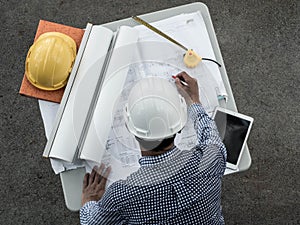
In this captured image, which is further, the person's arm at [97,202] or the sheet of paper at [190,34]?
the sheet of paper at [190,34]

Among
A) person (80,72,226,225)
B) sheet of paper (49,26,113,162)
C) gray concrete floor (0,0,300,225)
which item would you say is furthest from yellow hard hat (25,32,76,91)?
gray concrete floor (0,0,300,225)

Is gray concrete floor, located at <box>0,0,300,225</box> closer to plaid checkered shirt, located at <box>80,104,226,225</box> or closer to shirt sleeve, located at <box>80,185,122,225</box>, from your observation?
shirt sleeve, located at <box>80,185,122,225</box>

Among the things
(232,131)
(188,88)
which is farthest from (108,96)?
(232,131)

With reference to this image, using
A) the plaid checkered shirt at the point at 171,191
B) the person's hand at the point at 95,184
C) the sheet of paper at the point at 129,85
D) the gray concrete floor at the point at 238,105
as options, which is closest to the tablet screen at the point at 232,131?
the sheet of paper at the point at 129,85

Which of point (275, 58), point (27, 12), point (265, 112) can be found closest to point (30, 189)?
point (27, 12)

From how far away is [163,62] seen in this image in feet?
3.44

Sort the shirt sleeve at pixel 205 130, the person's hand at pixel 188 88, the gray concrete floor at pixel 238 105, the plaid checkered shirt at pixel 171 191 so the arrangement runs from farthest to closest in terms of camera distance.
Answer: the gray concrete floor at pixel 238 105 → the person's hand at pixel 188 88 → the shirt sleeve at pixel 205 130 → the plaid checkered shirt at pixel 171 191

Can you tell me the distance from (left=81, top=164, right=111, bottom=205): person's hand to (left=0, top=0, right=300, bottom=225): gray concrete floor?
2.02ft

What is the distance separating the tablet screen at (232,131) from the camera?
Answer: 1.02 m

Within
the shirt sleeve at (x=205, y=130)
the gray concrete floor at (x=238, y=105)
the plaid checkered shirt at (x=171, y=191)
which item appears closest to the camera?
the plaid checkered shirt at (x=171, y=191)

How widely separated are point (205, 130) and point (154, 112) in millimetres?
189

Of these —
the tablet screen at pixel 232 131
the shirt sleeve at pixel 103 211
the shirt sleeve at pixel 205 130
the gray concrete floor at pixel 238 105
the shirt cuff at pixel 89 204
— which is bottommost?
the gray concrete floor at pixel 238 105

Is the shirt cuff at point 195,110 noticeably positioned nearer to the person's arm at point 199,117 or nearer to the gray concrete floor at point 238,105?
the person's arm at point 199,117

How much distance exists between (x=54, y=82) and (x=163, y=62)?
27 cm
